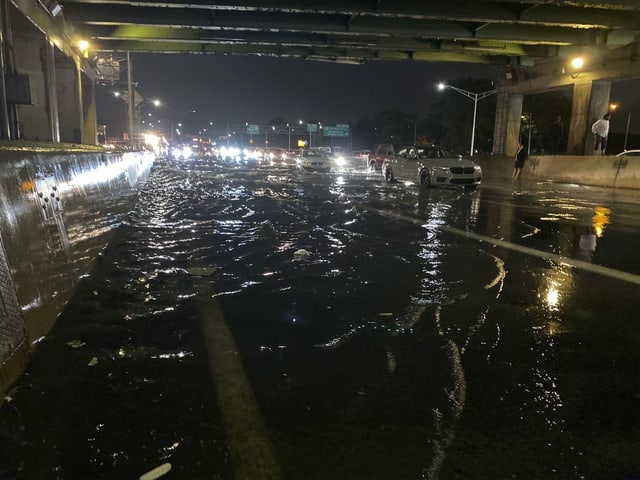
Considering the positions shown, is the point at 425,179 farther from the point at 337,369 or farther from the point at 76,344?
the point at 76,344

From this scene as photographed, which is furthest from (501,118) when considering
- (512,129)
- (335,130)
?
(335,130)

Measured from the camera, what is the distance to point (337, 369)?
3.30m

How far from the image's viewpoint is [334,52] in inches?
939

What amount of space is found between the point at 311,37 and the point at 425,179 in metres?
8.01

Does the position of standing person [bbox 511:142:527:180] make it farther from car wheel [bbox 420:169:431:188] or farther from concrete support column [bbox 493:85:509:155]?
concrete support column [bbox 493:85:509:155]

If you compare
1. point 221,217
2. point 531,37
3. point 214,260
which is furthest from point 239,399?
point 531,37

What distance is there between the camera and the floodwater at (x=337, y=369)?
235 cm

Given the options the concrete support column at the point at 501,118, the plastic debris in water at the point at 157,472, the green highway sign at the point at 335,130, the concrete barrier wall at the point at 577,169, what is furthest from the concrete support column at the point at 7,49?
the green highway sign at the point at 335,130

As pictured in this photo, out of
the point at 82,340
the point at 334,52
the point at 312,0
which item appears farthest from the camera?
the point at 334,52

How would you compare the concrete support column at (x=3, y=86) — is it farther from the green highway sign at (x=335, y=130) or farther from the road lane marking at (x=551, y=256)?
the green highway sign at (x=335, y=130)

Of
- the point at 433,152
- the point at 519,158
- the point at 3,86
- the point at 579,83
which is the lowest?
the point at 519,158

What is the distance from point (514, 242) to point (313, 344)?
17.0ft

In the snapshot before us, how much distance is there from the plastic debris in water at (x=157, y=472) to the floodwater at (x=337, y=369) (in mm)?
15

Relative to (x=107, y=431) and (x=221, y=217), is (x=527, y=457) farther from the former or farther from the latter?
(x=221, y=217)
